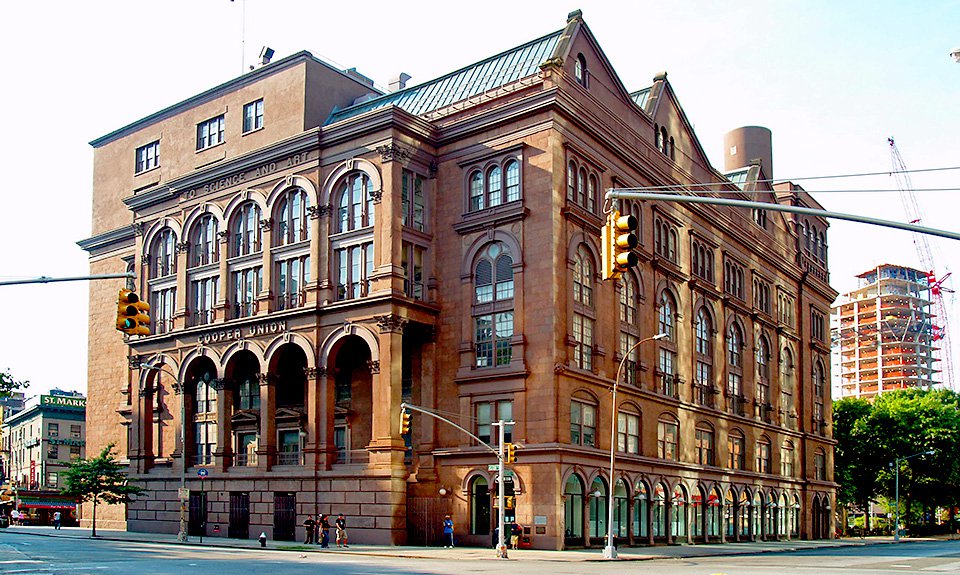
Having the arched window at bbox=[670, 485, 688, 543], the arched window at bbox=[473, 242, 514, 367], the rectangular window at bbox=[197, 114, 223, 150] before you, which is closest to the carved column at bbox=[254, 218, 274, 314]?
the rectangular window at bbox=[197, 114, 223, 150]

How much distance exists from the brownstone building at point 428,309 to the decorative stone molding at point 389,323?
0.32 feet

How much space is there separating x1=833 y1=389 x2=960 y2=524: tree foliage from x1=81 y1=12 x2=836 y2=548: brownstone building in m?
31.1

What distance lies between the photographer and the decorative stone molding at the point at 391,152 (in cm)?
5609

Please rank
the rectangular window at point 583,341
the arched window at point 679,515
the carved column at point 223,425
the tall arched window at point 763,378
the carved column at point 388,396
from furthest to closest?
the tall arched window at point 763,378
the arched window at point 679,515
the carved column at point 223,425
the rectangular window at point 583,341
the carved column at point 388,396

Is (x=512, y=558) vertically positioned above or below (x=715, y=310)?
below

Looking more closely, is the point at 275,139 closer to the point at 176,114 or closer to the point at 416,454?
the point at 176,114

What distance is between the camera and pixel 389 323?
54.6m

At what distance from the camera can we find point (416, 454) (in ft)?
187

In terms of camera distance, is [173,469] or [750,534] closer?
[173,469]

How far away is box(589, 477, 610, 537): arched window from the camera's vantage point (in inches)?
2186

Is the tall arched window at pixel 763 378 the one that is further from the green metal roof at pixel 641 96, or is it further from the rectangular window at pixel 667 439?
the green metal roof at pixel 641 96

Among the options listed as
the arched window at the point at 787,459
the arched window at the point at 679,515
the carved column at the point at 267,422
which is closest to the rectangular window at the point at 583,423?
the arched window at the point at 679,515

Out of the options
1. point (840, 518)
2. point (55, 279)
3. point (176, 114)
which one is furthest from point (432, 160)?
point (840, 518)

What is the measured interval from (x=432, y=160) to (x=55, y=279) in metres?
37.6
